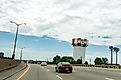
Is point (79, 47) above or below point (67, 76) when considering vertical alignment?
above

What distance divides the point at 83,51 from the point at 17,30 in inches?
5818

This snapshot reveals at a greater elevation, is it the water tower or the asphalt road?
the water tower

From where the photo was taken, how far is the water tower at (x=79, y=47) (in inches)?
7648

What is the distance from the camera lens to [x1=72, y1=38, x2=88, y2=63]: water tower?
637 ft

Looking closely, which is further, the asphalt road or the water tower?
the water tower

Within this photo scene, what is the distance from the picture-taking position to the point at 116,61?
5187 inches

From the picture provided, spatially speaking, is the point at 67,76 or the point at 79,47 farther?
the point at 79,47

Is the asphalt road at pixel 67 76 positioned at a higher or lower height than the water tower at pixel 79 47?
lower

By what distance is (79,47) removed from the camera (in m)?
196

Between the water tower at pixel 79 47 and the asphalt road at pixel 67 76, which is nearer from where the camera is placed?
the asphalt road at pixel 67 76

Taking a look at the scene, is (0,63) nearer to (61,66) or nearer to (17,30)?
(61,66)

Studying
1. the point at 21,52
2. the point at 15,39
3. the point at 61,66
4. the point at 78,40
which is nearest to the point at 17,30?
the point at 15,39

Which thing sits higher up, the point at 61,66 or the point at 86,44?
the point at 86,44

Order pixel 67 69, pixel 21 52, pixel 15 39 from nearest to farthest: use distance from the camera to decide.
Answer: pixel 67 69
pixel 15 39
pixel 21 52
